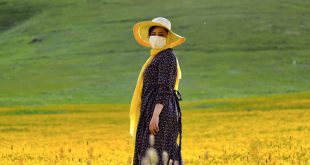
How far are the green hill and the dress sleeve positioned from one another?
5180 cm

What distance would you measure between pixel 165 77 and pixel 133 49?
92656 mm

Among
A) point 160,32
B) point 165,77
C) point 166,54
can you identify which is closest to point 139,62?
point 160,32

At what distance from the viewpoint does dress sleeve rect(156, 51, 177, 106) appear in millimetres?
9469

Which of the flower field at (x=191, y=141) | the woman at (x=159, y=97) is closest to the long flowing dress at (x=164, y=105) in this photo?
the woman at (x=159, y=97)

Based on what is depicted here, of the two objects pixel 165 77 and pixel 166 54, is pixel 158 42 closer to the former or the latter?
pixel 166 54

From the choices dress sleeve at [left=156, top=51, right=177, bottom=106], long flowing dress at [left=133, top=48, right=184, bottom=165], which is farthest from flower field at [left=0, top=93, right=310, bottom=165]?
dress sleeve at [left=156, top=51, right=177, bottom=106]

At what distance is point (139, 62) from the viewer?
93.9m

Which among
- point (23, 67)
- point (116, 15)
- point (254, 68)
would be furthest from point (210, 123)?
point (116, 15)

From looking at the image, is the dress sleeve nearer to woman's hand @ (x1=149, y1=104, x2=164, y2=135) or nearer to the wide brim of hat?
woman's hand @ (x1=149, y1=104, x2=164, y2=135)

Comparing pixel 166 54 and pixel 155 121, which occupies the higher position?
pixel 166 54

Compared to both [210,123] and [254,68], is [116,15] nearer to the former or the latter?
[254,68]

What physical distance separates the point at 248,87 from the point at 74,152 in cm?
6070

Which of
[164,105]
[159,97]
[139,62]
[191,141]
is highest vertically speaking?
[159,97]

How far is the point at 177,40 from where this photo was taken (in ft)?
31.7
